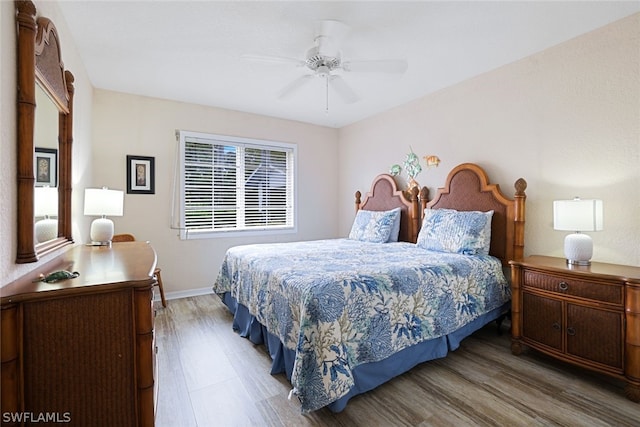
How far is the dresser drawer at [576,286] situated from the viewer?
188cm

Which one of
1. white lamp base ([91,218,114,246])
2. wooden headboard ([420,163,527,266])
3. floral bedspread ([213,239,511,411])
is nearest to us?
floral bedspread ([213,239,511,411])

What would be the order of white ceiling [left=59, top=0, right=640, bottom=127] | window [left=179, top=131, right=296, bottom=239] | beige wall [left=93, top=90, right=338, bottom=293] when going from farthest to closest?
window [left=179, top=131, right=296, bottom=239] < beige wall [left=93, top=90, right=338, bottom=293] < white ceiling [left=59, top=0, right=640, bottom=127]

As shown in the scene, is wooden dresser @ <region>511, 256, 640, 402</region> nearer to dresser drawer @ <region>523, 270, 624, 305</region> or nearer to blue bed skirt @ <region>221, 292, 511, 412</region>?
dresser drawer @ <region>523, 270, 624, 305</region>

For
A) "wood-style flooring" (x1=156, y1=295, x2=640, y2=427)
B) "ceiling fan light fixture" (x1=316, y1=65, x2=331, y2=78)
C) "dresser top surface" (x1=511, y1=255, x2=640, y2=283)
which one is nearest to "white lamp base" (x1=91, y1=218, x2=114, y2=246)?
"wood-style flooring" (x1=156, y1=295, x2=640, y2=427)

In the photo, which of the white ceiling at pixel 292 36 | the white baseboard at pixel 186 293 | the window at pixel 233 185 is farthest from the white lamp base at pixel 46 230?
the white baseboard at pixel 186 293

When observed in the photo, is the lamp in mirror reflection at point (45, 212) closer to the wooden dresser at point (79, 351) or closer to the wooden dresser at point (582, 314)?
the wooden dresser at point (79, 351)

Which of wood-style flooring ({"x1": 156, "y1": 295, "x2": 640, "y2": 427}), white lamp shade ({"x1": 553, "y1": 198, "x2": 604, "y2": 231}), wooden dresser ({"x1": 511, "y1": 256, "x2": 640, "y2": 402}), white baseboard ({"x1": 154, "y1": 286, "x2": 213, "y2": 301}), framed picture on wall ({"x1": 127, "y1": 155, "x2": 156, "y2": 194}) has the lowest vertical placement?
wood-style flooring ({"x1": 156, "y1": 295, "x2": 640, "y2": 427})

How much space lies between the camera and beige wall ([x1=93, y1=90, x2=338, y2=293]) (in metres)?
3.40

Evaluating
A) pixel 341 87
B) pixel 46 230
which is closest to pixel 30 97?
pixel 46 230

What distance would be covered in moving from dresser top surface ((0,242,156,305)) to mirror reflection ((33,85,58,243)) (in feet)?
0.59

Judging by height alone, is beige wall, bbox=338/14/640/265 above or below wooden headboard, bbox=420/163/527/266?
above

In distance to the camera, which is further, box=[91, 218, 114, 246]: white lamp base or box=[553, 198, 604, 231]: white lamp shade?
box=[91, 218, 114, 246]: white lamp base

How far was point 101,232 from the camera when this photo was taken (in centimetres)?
237

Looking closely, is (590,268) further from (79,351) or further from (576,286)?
(79,351)
